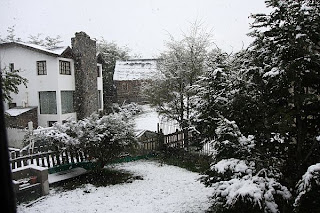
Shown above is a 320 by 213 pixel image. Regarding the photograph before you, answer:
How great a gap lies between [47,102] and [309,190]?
13471mm

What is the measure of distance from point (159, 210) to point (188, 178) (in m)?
2.34

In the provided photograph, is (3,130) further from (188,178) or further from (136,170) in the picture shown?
(136,170)

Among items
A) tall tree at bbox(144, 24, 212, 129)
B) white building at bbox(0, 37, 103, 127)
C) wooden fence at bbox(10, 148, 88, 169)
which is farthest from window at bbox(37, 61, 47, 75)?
wooden fence at bbox(10, 148, 88, 169)

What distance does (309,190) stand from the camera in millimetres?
2814

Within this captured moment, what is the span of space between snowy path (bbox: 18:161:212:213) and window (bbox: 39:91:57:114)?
29.2 ft


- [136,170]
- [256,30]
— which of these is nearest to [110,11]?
[136,170]

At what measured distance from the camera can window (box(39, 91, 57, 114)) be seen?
1369cm

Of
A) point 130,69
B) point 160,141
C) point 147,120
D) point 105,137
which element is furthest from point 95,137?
point 130,69

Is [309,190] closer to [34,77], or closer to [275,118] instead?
[275,118]

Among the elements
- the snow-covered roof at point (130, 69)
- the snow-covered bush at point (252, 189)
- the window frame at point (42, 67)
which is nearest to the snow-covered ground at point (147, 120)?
the snow-covered roof at point (130, 69)

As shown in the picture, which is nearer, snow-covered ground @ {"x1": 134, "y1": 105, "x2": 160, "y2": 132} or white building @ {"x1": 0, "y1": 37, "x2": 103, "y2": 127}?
white building @ {"x1": 0, "y1": 37, "x2": 103, "y2": 127}

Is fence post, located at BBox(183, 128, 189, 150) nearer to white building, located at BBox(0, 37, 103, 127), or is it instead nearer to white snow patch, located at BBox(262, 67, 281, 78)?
white building, located at BBox(0, 37, 103, 127)

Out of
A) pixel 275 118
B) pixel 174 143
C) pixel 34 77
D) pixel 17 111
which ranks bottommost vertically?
pixel 174 143

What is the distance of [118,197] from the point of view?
546cm
